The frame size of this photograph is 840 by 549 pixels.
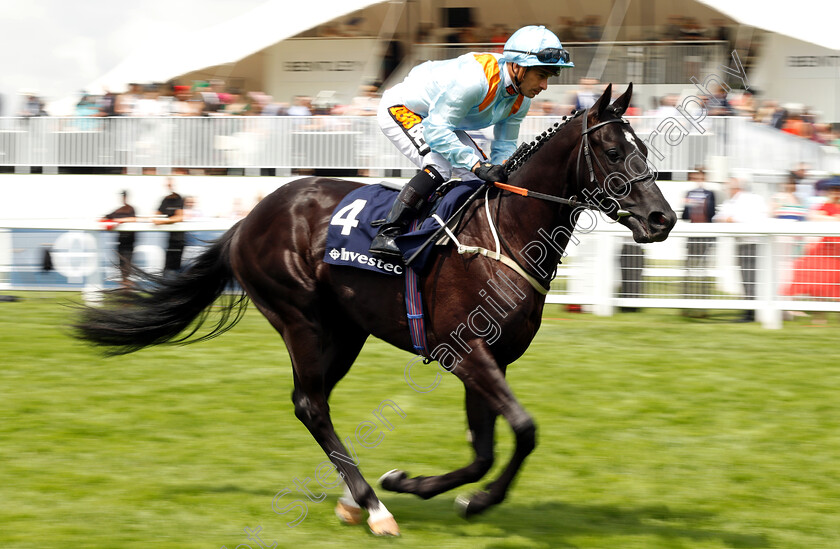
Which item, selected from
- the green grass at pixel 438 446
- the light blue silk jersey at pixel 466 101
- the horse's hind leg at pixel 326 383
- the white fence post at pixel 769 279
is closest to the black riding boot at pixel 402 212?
the light blue silk jersey at pixel 466 101

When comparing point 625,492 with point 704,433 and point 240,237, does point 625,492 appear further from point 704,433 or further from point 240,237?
point 240,237

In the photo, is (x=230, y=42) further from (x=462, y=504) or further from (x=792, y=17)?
(x=462, y=504)

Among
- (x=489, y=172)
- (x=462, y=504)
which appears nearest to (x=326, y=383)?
(x=462, y=504)

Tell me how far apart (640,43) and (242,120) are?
6666 millimetres

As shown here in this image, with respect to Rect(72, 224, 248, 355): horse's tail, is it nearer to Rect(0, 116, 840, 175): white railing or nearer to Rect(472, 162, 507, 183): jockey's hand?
Rect(472, 162, 507, 183): jockey's hand

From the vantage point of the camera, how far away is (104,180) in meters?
15.3

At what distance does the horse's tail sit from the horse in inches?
0.4

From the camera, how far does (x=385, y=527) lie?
12.7 feet

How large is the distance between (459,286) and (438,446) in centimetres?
138

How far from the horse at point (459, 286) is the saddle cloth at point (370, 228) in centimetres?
6

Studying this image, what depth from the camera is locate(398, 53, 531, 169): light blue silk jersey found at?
391cm

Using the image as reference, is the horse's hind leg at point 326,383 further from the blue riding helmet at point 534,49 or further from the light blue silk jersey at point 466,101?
the blue riding helmet at point 534,49

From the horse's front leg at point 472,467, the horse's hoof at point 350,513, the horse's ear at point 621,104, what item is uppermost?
the horse's ear at point 621,104

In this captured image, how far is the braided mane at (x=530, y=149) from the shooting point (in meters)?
3.95
